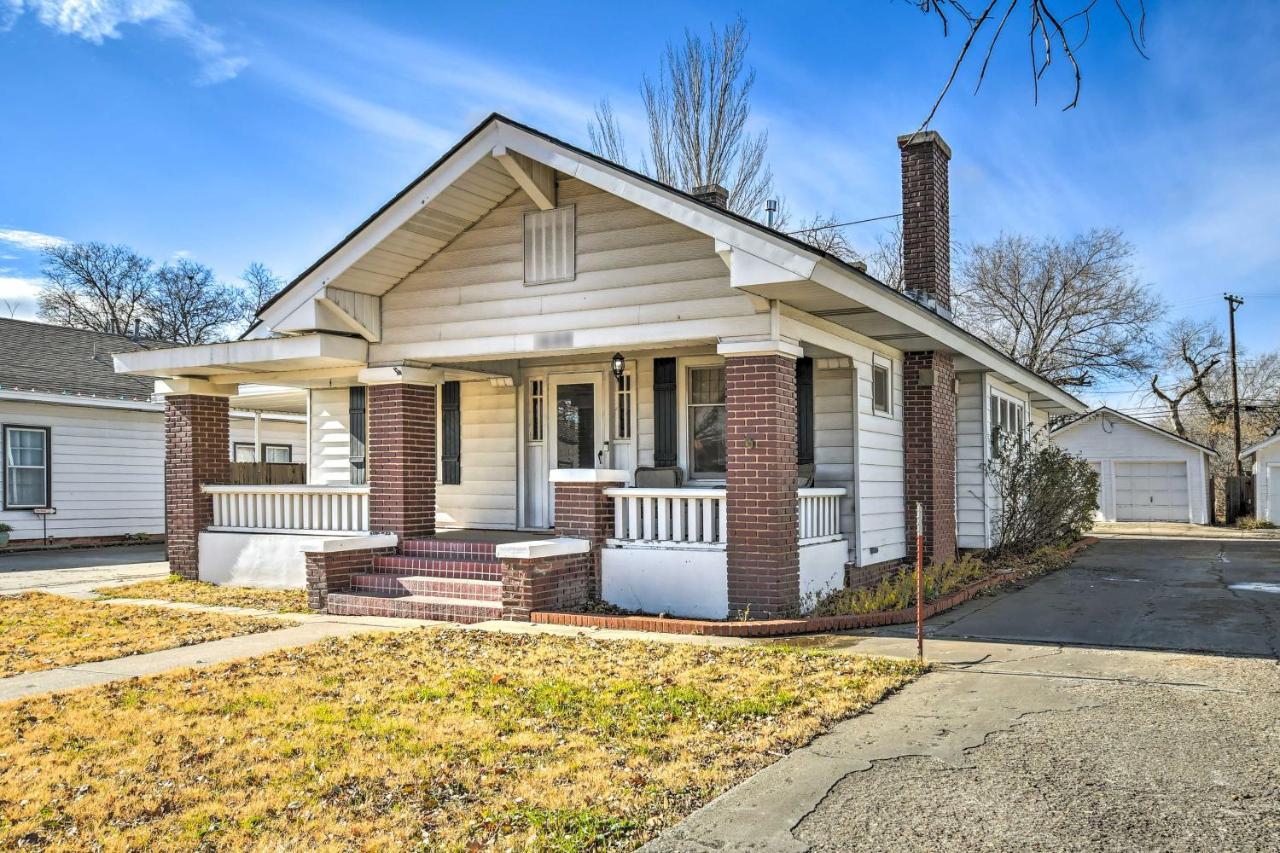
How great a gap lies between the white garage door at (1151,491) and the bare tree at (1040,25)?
1240 inches

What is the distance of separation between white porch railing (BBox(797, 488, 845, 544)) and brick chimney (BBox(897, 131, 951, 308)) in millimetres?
4417

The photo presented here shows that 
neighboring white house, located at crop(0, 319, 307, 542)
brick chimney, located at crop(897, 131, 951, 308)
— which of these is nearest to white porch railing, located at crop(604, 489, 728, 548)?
brick chimney, located at crop(897, 131, 951, 308)

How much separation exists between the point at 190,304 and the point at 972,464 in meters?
37.4

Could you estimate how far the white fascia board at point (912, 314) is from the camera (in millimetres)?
9109

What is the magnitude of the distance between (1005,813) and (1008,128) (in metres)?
4.14

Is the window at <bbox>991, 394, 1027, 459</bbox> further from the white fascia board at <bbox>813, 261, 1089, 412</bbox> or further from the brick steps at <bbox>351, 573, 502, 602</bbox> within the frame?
the brick steps at <bbox>351, 573, 502, 602</bbox>

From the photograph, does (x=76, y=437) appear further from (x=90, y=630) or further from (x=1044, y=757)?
(x=1044, y=757)

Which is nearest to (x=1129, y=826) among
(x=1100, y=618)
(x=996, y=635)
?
(x=996, y=635)

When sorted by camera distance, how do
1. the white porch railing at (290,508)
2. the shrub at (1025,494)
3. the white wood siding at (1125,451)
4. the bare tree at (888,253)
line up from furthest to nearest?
the bare tree at (888,253), the white wood siding at (1125,451), the shrub at (1025,494), the white porch railing at (290,508)

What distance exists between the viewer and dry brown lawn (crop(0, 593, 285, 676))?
826 cm

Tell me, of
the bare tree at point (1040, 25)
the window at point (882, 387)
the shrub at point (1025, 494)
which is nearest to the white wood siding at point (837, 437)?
the window at point (882, 387)

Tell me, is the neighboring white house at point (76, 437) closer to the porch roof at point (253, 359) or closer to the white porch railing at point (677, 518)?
the porch roof at point (253, 359)

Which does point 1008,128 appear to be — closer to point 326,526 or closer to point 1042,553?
point 326,526

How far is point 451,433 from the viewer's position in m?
14.4
